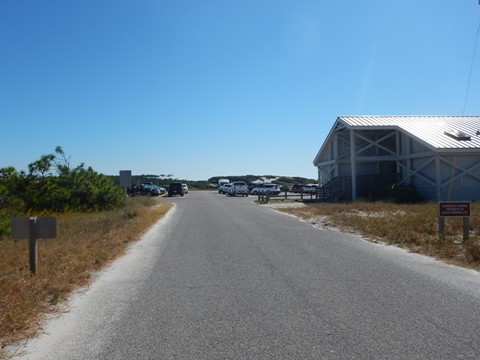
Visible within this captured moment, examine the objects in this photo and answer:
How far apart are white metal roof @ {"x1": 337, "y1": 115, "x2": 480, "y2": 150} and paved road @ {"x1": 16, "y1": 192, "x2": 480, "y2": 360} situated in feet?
77.2

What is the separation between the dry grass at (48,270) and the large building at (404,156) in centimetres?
2329

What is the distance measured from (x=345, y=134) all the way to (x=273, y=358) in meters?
39.7

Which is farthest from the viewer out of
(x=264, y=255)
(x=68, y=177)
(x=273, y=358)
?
(x=68, y=177)

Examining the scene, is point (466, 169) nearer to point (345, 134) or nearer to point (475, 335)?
point (345, 134)

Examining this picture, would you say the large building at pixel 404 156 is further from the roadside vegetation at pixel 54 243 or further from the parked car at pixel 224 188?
the parked car at pixel 224 188

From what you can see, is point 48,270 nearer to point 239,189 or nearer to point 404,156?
point 404,156

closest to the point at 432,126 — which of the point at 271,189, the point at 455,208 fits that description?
the point at 271,189

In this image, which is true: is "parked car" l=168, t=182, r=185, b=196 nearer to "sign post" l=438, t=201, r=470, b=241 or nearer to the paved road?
"sign post" l=438, t=201, r=470, b=241


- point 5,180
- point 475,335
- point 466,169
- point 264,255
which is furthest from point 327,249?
point 466,169

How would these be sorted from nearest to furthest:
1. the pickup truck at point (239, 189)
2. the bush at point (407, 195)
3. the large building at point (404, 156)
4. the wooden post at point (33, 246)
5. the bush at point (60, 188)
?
1. the wooden post at point (33, 246)
2. the bush at point (60, 188)
3. the large building at point (404, 156)
4. the bush at point (407, 195)
5. the pickup truck at point (239, 189)

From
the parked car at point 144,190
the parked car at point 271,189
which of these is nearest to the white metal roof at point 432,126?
the parked car at point 271,189

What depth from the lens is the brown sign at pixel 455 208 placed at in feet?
44.2

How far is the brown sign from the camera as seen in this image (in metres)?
13.5

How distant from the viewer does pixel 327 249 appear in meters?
12.9
